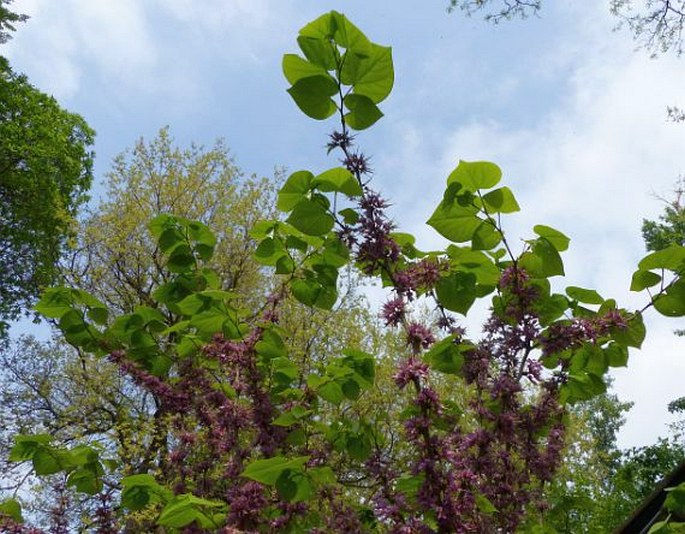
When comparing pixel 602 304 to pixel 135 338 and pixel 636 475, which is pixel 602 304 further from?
pixel 636 475

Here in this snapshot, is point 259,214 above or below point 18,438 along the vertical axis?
above

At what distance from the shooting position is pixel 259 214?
1781 cm

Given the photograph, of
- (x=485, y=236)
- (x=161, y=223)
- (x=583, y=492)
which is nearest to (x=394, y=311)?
(x=485, y=236)

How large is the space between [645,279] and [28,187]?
21.3 m

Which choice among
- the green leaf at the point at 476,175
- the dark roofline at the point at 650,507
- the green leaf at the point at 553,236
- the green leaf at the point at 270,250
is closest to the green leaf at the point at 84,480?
the green leaf at the point at 270,250

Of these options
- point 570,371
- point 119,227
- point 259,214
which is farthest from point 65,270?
point 570,371

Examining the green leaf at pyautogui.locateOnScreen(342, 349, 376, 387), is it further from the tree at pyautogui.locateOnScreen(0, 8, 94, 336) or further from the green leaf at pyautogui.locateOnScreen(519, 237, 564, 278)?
the tree at pyautogui.locateOnScreen(0, 8, 94, 336)

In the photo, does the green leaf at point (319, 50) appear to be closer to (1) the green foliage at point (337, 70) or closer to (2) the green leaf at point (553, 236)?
(1) the green foliage at point (337, 70)

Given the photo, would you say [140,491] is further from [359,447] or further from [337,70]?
[337,70]

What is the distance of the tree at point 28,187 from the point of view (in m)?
19.6

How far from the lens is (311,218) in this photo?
2.01 meters

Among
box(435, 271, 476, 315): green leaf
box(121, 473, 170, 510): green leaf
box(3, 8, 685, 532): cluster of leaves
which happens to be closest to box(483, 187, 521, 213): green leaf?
box(3, 8, 685, 532): cluster of leaves

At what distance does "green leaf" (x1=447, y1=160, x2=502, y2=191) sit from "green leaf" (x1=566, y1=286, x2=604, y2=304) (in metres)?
0.61

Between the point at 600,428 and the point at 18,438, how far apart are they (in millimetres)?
51078
